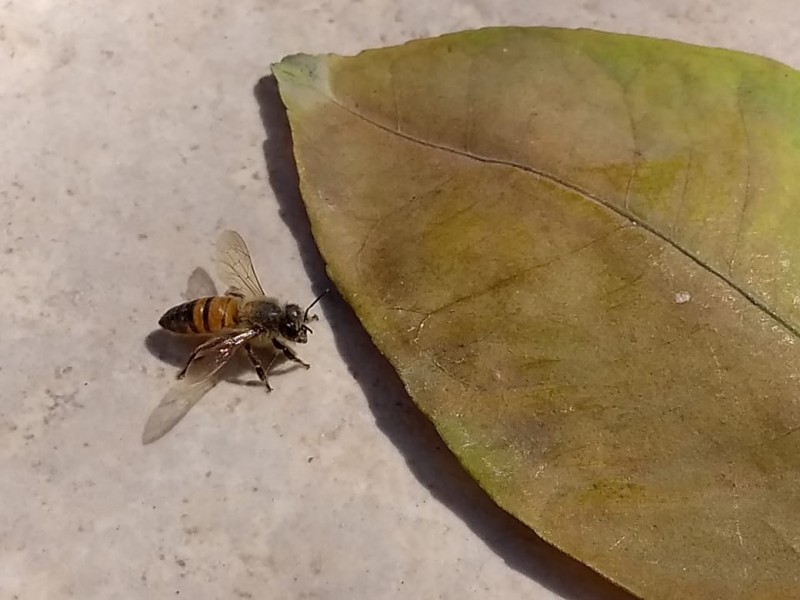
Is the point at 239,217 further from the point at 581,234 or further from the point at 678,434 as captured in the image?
the point at 678,434

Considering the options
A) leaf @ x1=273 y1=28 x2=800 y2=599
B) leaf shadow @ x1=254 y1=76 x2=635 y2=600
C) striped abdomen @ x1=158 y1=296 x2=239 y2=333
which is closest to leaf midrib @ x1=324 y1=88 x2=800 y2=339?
leaf @ x1=273 y1=28 x2=800 y2=599

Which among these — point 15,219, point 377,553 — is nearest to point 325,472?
point 377,553

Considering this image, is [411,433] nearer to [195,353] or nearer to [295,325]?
[295,325]

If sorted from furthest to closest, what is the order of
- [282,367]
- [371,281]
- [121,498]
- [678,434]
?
1. [282,367]
2. [121,498]
3. [371,281]
4. [678,434]

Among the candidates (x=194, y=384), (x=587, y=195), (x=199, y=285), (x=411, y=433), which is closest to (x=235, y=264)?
(x=199, y=285)

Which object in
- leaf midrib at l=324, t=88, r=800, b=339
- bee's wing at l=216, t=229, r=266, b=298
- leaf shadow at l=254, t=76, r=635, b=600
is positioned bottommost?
leaf shadow at l=254, t=76, r=635, b=600

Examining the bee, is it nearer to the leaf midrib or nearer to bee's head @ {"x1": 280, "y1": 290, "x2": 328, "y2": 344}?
bee's head @ {"x1": 280, "y1": 290, "x2": 328, "y2": 344}

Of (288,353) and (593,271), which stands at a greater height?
(593,271)
